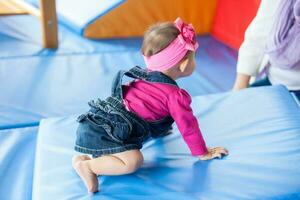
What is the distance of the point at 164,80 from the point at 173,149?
23cm

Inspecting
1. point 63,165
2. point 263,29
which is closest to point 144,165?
point 63,165

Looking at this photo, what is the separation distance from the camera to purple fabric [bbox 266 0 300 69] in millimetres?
1325

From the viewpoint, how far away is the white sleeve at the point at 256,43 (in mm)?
1461

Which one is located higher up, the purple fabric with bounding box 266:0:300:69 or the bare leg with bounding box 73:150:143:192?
the purple fabric with bounding box 266:0:300:69

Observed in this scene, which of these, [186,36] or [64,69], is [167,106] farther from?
[64,69]

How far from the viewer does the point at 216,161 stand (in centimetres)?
105

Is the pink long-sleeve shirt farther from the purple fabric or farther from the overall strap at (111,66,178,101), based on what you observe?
the purple fabric

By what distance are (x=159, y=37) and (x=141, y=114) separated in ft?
0.69

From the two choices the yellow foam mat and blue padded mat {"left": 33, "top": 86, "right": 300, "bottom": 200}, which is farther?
the yellow foam mat

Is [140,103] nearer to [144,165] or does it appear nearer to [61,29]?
[144,165]

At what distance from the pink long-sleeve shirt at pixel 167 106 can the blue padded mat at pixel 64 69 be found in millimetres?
606

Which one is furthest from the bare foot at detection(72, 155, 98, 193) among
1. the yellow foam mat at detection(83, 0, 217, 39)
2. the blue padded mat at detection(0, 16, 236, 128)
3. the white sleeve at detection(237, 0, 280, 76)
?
the yellow foam mat at detection(83, 0, 217, 39)

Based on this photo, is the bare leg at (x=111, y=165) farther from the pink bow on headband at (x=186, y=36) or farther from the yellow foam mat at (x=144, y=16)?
the yellow foam mat at (x=144, y=16)

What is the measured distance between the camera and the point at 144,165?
41.9 inches
